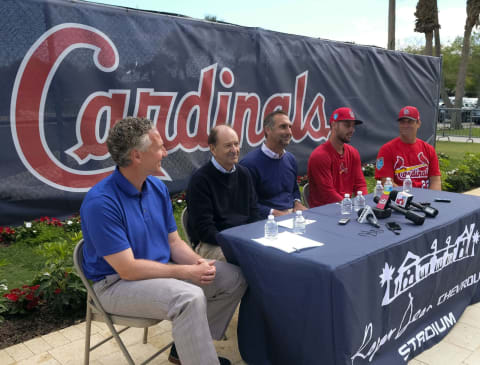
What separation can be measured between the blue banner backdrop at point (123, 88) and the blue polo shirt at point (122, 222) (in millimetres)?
2626

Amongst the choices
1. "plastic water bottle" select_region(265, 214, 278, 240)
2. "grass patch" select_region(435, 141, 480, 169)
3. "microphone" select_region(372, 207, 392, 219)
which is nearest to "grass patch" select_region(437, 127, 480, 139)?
"grass patch" select_region(435, 141, 480, 169)

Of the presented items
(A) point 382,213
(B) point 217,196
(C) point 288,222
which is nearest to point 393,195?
(A) point 382,213

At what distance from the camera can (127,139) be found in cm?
220

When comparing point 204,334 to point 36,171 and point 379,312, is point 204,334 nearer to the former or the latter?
point 379,312

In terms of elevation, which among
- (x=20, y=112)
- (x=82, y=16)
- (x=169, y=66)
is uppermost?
(x=82, y=16)

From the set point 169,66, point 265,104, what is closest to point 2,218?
point 169,66

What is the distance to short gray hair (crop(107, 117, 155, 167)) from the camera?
2.20 m

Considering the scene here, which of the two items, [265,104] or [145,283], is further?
[265,104]

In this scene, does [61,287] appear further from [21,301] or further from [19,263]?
[19,263]

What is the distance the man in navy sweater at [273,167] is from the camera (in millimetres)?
3617

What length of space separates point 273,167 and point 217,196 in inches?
33.7

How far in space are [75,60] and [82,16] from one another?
48 cm

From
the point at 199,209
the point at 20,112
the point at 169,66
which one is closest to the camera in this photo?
the point at 199,209

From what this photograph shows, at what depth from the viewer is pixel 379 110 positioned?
880 cm
